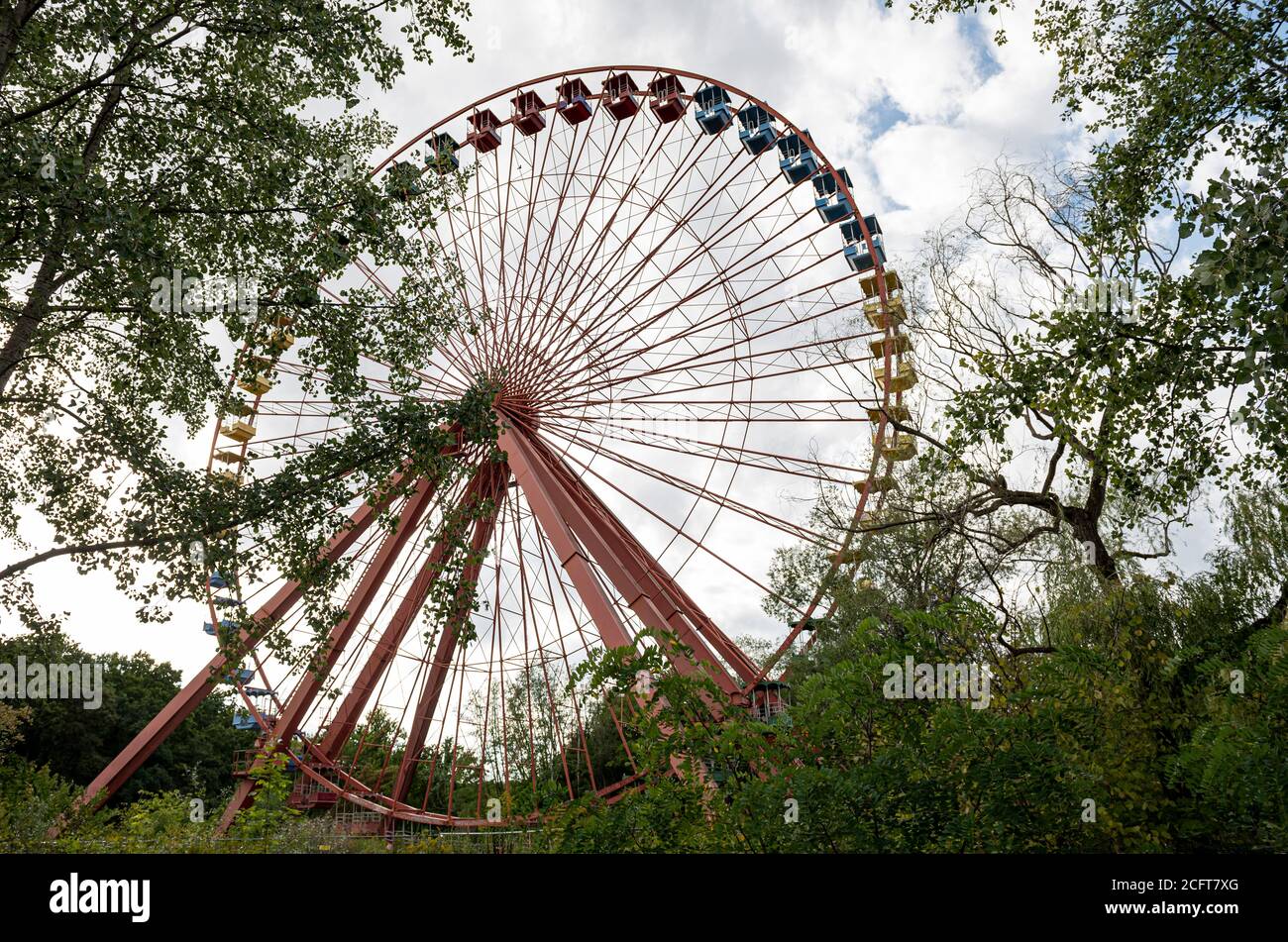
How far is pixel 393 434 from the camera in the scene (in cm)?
818

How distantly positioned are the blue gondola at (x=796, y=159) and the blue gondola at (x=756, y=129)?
311 millimetres

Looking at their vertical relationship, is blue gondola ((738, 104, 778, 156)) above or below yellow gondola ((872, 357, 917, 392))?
above

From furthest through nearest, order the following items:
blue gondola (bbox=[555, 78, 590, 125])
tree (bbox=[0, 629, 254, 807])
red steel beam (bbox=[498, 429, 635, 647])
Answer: tree (bbox=[0, 629, 254, 807]) → blue gondola (bbox=[555, 78, 590, 125]) → red steel beam (bbox=[498, 429, 635, 647])

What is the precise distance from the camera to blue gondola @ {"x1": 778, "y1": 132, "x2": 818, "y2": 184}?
1703cm

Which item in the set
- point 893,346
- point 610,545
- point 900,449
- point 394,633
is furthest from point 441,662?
point 893,346

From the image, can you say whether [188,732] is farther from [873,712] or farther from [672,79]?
[873,712]

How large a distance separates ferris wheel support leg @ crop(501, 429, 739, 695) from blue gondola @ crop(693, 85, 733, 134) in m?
7.25

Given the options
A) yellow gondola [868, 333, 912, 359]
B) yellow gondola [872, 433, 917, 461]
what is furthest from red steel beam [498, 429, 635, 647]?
yellow gondola [868, 333, 912, 359]

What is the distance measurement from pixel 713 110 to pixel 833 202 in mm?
3053

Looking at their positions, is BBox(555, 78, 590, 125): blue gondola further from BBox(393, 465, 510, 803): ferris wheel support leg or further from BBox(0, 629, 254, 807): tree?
BBox(0, 629, 254, 807): tree

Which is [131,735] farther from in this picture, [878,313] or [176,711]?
[878,313]

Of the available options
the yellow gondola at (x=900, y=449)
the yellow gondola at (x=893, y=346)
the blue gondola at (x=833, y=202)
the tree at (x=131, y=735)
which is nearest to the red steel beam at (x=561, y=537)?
the yellow gondola at (x=900, y=449)

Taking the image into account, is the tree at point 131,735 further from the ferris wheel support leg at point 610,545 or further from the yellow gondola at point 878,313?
the yellow gondola at point 878,313
